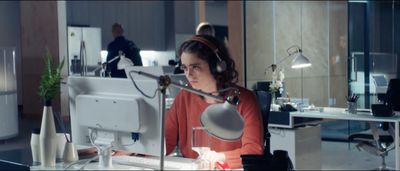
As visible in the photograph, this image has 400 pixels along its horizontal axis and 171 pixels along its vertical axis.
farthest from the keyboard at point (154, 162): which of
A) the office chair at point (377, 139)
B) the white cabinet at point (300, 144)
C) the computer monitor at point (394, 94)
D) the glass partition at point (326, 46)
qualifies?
the glass partition at point (326, 46)

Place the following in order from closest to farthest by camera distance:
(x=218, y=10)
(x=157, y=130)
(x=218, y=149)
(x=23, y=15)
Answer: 1. (x=157, y=130)
2. (x=218, y=149)
3. (x=23, y=15)
4. (x=218, y=10)

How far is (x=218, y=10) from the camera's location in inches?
521

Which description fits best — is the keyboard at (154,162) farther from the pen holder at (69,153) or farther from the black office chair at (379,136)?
the black office chair at (379,136)

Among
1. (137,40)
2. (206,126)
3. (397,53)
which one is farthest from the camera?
(137,40)

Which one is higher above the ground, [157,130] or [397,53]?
[397,53]

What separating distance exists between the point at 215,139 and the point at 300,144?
106 inches

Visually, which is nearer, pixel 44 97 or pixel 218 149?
pixel 44 97

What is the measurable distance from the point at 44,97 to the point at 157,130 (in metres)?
0.55

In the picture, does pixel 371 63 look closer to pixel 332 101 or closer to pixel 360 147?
pixel 332 101

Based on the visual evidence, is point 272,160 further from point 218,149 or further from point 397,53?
point 397,53

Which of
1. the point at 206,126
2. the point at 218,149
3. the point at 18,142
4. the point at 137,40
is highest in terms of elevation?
the point at 137,40

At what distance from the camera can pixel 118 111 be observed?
223 cm

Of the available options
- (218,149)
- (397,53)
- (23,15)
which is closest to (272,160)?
(218,149)

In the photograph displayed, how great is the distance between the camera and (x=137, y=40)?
1138 cm
